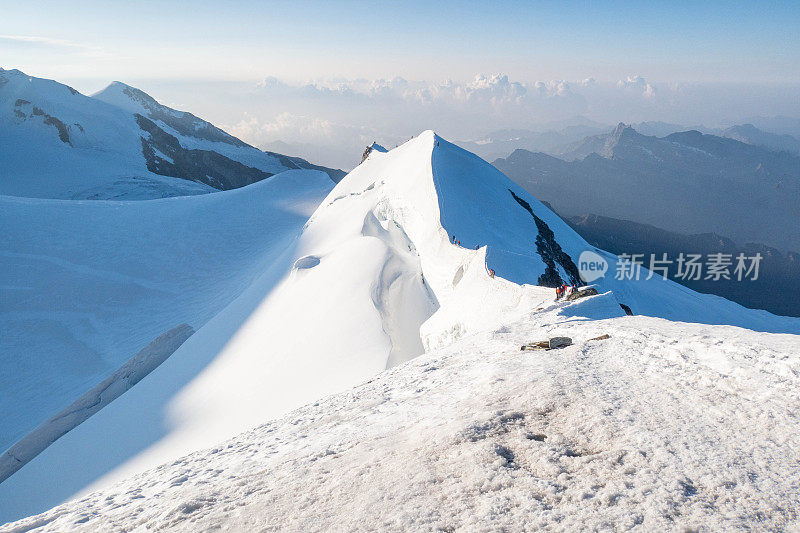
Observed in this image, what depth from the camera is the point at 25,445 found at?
67.2 feet

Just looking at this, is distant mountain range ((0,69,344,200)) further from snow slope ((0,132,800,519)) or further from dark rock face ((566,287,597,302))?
dark rock face ((566,287,597,302))

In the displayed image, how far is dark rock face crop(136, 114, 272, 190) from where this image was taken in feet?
316

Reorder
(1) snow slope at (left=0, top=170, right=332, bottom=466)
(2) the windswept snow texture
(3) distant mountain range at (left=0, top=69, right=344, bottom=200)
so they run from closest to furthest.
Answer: (2) the windswept snow texture, (1) snow slope at (left=0, top=170, right=332, bottom=466), (3) distant mountain range at (left=0, top=69, right=344, bottom=200)

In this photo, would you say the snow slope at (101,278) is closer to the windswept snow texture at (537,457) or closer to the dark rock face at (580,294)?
the windswept snow texture at (537,457)

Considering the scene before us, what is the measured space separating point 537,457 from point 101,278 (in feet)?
139

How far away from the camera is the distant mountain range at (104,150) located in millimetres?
72688

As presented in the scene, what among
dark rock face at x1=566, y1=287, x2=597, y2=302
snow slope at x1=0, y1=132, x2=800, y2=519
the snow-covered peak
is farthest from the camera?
the snow-covered peak

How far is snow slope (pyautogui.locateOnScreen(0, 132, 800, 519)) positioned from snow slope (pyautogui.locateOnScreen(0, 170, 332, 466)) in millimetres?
7082

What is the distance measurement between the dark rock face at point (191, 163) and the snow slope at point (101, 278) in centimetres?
5159

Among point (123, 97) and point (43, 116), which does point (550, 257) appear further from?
point (123, 97)

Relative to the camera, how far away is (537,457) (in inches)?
229

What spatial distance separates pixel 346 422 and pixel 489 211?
1075 inches

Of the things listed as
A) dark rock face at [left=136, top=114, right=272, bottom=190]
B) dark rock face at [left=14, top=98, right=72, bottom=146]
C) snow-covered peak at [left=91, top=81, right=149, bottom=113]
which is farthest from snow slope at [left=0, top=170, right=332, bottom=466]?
snow-covered peak at [left=91, top=81, right=149, bottom=113]

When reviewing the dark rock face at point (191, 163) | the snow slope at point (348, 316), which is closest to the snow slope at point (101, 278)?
the snow slope at point (348, 316)
